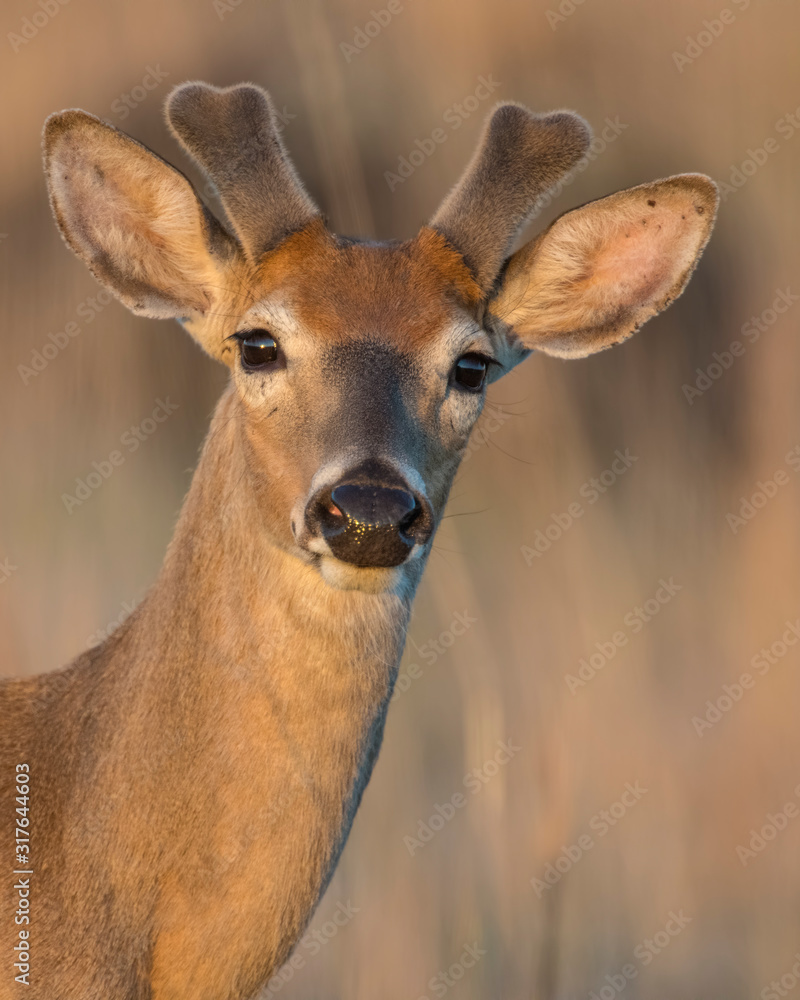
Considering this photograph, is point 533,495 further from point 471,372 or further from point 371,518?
point 371,518

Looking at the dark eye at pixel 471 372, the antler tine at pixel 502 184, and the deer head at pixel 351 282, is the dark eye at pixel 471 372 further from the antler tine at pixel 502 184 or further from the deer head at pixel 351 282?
the antler tine at pixel 502 184

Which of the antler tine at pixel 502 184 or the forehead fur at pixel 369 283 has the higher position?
the antler tine at pixel 502 184

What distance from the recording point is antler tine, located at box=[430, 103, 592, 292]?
3818 millimetres

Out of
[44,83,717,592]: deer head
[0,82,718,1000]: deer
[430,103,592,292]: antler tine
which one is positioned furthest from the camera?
[430,103,592,292]: antler tine

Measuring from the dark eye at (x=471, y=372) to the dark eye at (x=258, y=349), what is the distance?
0.52 m

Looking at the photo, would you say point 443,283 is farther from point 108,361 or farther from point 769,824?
point 769,824

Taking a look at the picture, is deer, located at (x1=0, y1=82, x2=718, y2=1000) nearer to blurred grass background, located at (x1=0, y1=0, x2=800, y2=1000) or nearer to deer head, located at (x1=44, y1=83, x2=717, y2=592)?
deer head, located at (x1=44, y1=83, x2=717, y2=592)

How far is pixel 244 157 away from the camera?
3.63 m

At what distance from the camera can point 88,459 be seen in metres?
6.28

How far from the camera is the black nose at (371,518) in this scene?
9.21 ft

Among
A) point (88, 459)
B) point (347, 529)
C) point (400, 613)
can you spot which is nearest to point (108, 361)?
point (88, 459)

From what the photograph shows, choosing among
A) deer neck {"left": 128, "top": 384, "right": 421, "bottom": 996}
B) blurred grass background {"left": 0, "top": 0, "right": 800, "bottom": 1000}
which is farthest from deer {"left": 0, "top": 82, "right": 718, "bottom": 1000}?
blurred grass background {"left": 0, "top": 0, "right": 800, "bottom": 1000}

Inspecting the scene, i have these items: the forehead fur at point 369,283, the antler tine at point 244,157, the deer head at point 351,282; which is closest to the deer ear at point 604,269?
the deer head at point 351,282

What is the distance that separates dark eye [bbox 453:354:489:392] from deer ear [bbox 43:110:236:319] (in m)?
0.77
